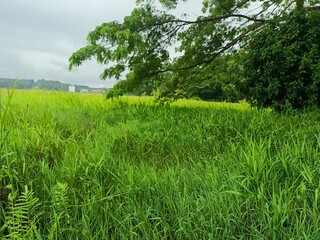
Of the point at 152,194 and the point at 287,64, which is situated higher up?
the point at 287,64

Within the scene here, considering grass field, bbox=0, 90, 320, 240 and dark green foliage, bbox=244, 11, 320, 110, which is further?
dark green foliage, bbox=244, 11, 320, 110

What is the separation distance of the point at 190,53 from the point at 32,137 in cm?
518

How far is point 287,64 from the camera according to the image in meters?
5.59

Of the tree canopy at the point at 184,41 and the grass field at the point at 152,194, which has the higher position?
the tree canopy at the point at 184,41

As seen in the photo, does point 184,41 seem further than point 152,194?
Yes

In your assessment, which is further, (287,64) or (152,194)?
(287,64)

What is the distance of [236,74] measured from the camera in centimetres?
729

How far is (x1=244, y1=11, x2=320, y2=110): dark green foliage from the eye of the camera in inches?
215

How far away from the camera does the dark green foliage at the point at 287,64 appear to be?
5.45 meters

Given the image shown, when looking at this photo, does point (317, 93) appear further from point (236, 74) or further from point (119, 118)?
point (119, 118)

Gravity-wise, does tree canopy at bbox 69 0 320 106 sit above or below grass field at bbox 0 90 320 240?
above

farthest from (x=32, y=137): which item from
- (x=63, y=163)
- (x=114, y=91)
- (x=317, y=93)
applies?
(x=317, y=93)

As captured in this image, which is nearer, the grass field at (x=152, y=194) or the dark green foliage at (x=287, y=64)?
the grass field at (x=152, y=194)

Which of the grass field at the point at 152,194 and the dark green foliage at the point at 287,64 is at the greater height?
the dark green foliage at the point at 287,64
